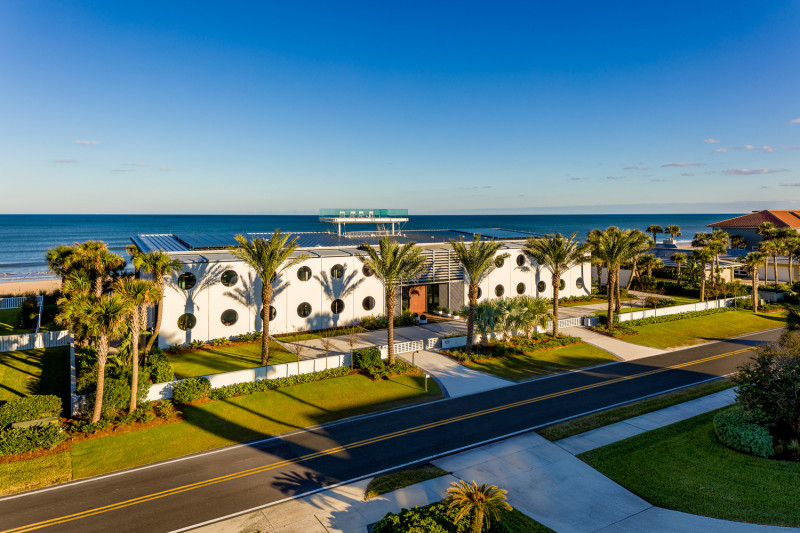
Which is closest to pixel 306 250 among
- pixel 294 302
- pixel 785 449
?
pixel 294 302

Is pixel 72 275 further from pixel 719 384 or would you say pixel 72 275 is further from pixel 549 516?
pixel 719 384

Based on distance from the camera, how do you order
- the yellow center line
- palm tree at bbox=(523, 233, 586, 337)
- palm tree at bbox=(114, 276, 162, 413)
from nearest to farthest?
the yellow center line, palm tree at bbox=(114, 276, 162, 413), palm tree at bbox=(523, 233, 586, 337)

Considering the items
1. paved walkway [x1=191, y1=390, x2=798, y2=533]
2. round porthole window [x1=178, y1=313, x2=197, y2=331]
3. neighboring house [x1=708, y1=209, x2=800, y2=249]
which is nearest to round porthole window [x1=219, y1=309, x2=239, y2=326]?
round porthole window [x1=178, y1=313, x2=197, y2=331]

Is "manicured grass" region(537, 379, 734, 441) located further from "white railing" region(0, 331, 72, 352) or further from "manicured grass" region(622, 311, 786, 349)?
"white railing" region(0, 331, 72, 352)

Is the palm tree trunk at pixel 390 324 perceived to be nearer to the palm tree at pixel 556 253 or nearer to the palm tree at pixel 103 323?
the palm tree at pixel 103 323

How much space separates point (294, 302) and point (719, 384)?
30.1 meters

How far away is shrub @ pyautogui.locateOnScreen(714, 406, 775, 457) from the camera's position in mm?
18078

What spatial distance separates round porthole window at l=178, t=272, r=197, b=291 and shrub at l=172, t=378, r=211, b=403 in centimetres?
992

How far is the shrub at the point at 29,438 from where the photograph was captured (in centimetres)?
1858

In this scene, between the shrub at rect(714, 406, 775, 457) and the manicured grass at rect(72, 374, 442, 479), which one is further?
the manicured grass at rect(72, 374, 442, 479)

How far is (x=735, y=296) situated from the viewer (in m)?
53.0

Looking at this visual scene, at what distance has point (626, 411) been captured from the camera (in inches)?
920

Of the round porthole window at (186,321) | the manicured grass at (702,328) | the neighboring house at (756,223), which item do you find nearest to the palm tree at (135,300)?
the round porthole window at (186,321)

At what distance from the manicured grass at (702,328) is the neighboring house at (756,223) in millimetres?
35693
